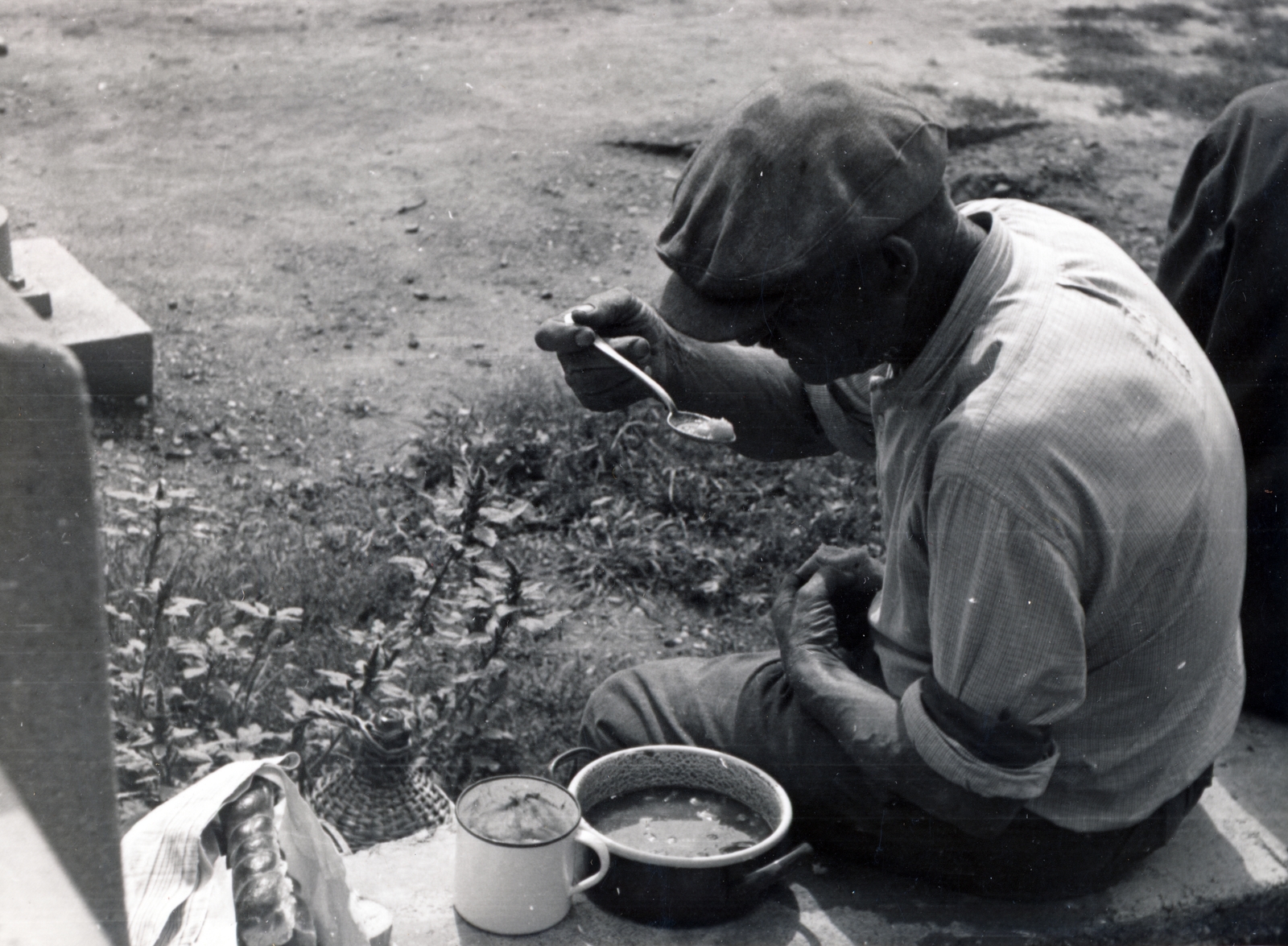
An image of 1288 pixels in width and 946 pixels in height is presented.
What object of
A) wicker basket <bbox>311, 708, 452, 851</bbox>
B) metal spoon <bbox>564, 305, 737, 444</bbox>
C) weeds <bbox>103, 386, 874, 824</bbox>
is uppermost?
metal spoon <bbox>564, 305, 737, 444</bbox>

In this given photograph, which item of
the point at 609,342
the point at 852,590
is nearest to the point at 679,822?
the point at 852,590

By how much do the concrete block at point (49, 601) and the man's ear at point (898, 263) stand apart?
1297mm

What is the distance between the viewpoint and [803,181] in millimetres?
2164

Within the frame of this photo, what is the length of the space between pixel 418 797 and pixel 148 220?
378cm

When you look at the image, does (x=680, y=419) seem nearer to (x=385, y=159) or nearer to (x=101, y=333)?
(x=101, y=333)

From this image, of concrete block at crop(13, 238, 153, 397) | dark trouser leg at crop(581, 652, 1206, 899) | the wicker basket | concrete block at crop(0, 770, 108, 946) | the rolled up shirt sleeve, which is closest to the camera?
concrete block at crop(0, 770, 108, 946)

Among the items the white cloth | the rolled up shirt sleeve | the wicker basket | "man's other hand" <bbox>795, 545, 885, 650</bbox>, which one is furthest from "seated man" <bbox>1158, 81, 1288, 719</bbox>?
the white cloth

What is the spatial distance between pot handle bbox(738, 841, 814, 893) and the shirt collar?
81 centimetres

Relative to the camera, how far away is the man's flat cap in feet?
7.11

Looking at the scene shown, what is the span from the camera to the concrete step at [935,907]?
2502mm

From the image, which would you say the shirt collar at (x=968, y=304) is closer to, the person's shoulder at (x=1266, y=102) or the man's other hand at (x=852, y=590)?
the man's other hand at (x=852, y=590)

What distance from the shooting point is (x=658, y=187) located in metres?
6.45

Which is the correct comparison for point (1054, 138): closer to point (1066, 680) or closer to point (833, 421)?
point (833, 421)

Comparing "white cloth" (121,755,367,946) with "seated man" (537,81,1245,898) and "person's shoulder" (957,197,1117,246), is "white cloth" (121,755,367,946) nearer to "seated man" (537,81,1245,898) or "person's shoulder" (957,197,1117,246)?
"seated man" (537,81,1245,898)
